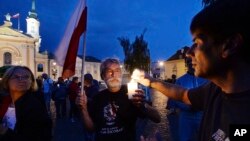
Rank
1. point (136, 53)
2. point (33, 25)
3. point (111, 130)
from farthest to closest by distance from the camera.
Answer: point (33, 25)
point (136, 53)
point (111, 130)

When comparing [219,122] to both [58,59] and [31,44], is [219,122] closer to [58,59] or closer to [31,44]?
[58,59]

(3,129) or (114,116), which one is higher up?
(114,116)

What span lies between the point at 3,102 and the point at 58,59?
0.74 metres

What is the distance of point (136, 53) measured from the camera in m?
32.2

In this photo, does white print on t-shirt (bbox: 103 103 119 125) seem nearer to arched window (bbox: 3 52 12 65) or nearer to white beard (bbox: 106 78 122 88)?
white beard (bbox: 106 78 122 88)

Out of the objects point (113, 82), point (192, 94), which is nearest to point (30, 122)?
point (113, 82)

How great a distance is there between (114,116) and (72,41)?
3.19 ft

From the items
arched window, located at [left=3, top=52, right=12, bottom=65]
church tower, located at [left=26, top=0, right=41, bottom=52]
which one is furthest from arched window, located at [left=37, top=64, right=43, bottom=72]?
church tower, located at [left=26, top=0, right=41, bottom=52]

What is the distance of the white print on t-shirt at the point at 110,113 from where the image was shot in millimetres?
3289

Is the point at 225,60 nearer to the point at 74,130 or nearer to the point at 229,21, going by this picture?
the point at 229,21

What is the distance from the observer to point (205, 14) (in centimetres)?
143

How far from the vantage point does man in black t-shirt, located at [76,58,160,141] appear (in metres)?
3.27

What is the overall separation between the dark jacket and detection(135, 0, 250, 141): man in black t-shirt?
2.34 m

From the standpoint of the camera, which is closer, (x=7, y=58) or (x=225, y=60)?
(x=225, y=60)
